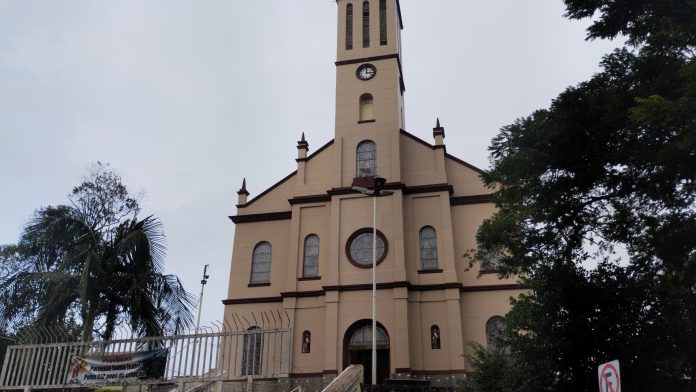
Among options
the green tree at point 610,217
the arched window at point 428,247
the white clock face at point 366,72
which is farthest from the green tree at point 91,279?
the white clock face at point 366,72

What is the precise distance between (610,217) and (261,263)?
51.3ft

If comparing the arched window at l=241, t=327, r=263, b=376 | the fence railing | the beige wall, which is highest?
the beige wall

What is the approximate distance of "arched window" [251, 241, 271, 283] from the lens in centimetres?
2475

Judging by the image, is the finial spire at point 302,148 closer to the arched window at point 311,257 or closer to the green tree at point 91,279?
the arched window at point 311,257

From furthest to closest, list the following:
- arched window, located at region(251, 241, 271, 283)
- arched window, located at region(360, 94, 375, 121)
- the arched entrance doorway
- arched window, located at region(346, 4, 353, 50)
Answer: arched window, located at region(346, 4, 353, 50), arched window, located at region(360, 94, 375, 121), arched window, located at region(251, 241, 271, 283), the arched entrance doorway

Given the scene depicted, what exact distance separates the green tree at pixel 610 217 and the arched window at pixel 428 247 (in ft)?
29.2

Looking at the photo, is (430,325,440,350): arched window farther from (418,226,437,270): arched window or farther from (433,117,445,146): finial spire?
(433,117,445,146): finial spire

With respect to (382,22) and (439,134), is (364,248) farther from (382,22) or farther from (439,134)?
(382,22)

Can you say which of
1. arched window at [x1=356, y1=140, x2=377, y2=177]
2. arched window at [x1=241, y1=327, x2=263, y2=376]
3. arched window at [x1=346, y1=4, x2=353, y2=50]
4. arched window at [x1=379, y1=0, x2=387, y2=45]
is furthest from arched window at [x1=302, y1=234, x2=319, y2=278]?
arched window at [x1=379, y1=0, x2=387, y2=45]

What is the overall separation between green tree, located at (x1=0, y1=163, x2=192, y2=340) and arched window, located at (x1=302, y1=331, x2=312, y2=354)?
9814mm

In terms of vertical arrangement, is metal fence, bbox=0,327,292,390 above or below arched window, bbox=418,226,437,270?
below

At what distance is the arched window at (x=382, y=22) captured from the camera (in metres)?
27.3

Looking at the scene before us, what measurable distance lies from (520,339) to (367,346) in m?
10.1

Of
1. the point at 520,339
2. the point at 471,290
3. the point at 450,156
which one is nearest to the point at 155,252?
the point at 520,339
